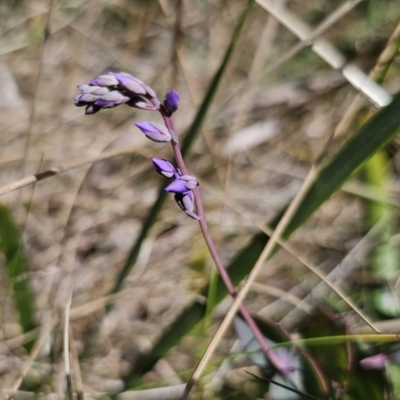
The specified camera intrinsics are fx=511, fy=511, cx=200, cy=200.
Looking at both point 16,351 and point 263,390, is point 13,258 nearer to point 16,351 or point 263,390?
point 16,351

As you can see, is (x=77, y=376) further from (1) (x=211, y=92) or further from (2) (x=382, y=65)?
(2) (x=382, y=65)

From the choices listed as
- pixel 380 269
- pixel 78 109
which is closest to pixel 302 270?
pixel 380 269

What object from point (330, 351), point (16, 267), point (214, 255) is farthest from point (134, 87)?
point (330, 351)

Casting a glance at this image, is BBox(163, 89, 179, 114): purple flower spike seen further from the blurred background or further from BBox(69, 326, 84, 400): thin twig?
BBox(69, 326, 84, 400): thin twig

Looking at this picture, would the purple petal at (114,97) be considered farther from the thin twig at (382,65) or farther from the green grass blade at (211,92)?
the thin twig at (382,65)

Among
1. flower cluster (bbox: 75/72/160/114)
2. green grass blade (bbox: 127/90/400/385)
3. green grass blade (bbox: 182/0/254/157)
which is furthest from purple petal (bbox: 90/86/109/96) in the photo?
green grass blade (bbox: 127/90/400/385)

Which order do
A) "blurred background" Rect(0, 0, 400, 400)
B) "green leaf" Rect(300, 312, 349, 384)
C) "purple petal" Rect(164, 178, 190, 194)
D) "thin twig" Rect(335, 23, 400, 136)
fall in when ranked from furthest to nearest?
"blurred background" Rect(0, 0, 400, 400)
"thin twig" Rect(335, 23, 400, 136)
"green leaf" Rect(300, 312, 349, 384)
"purple petal" Rect(164, 178, 190, 194)
